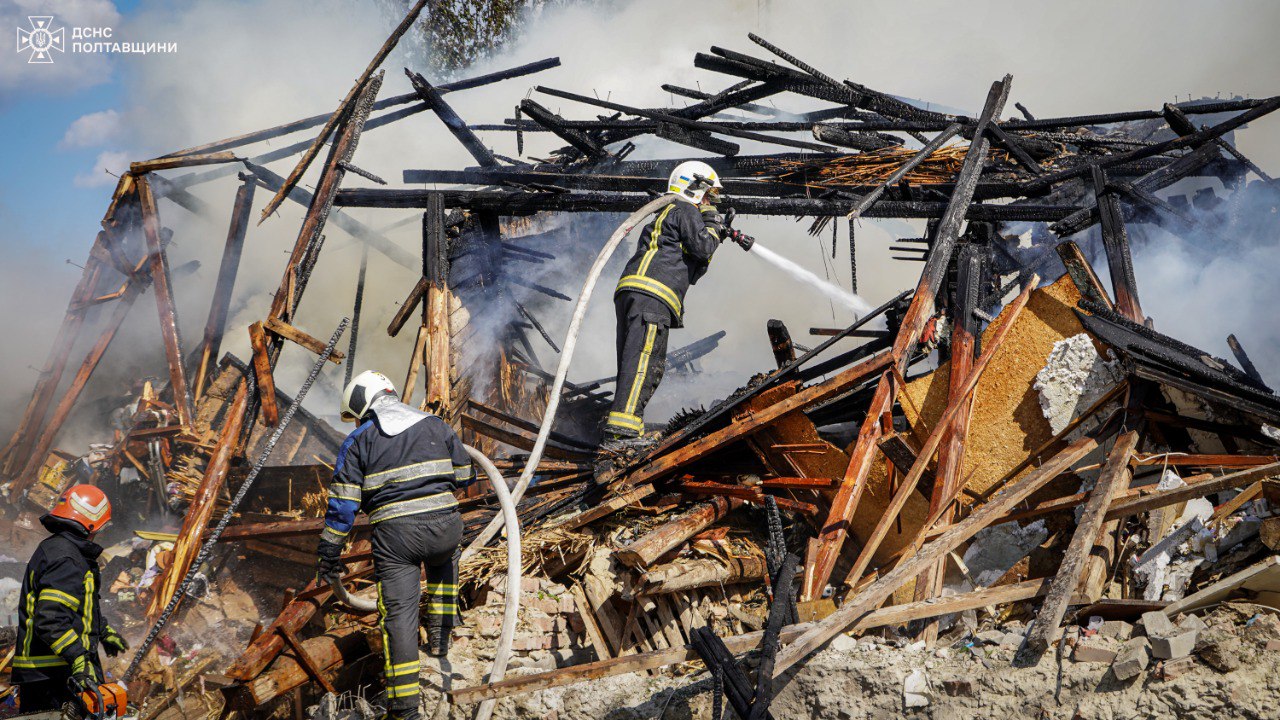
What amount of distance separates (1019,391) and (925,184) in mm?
2624

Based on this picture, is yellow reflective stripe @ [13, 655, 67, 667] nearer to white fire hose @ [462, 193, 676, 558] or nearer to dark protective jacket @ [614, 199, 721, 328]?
white fire hose @ [462, 193, 676, 558]

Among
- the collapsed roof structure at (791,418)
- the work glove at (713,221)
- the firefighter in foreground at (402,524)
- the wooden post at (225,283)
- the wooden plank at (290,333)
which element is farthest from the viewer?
the wooden post at (225,283)

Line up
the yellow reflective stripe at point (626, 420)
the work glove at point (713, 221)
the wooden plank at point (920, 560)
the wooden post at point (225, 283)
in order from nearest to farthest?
the wooden plank at point (920, 560), the yellow reflective stripe at point (626, 420), the work glove at point (713, 221), the wooden post at point (225, 283)

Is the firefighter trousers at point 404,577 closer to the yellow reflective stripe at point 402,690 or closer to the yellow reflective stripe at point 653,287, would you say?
the yellow reflective stripe at point 402,690

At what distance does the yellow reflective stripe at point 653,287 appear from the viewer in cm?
671

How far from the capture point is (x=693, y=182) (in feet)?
23.4

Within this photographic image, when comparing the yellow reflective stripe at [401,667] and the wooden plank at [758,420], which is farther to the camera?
the wooden plank at [758,420]

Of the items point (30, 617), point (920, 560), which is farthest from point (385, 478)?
point (920, 560)

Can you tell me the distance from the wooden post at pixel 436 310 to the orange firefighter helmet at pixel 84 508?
9.39 ft

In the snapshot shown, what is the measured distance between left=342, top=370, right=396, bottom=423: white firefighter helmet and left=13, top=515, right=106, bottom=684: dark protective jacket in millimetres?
1687

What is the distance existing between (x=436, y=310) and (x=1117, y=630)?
6.24m

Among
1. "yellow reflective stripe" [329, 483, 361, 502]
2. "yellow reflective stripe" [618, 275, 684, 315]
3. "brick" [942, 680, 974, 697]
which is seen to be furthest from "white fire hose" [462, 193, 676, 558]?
"brick" [942, 680, 974, 697]

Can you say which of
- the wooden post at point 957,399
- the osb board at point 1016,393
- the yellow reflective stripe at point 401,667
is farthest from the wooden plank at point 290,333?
the osb board at point 1016,393

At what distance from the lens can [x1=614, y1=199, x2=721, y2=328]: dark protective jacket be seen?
265 inches
